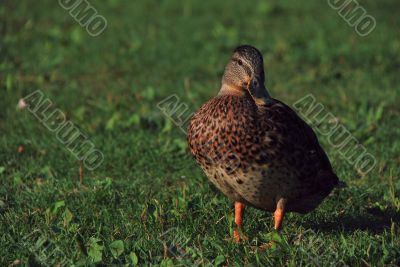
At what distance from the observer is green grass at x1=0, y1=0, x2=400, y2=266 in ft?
15.6

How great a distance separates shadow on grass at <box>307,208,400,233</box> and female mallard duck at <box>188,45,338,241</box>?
1.11 feet

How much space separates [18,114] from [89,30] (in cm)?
324

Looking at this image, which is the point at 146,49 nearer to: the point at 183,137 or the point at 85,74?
the point at 85,74

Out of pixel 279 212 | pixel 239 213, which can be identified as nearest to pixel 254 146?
pixel 279 212

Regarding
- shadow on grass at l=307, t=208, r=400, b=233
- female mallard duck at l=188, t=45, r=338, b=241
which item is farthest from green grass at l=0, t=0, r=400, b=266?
female mallard duck at l=188, t=45, r=338, b=241

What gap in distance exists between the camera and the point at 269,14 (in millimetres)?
11734

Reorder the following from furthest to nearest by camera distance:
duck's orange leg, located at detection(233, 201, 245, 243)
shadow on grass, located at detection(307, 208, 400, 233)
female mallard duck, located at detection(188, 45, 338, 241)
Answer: shadow on grass, located at detection(307, 208, 400, 233) < duck's orange leg, located at detection(233, 201, 245, 243) < female mallard duck, located at detection(188, 45, 338, 241)

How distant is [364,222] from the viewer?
5.39m

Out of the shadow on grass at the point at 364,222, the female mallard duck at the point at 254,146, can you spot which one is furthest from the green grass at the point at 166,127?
the female mallard duck at the point at 254,146

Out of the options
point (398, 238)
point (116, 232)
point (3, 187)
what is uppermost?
point (398, 238)

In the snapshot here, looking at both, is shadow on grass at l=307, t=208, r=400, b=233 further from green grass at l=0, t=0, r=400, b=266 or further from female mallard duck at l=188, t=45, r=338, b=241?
female mallard duck at l=188, t=45, r=338, b=241

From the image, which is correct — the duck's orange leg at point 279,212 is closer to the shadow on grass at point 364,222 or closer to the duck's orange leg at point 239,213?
the duck's orange leg at point 239,213

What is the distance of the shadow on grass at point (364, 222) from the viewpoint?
17.2 feet

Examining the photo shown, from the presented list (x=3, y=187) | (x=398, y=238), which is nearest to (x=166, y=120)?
(x=3, y=187)
